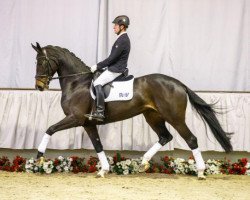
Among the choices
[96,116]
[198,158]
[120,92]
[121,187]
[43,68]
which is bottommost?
[121,187]

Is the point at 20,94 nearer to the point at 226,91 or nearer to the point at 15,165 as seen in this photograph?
the point at 15,165

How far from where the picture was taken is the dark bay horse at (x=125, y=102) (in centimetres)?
540

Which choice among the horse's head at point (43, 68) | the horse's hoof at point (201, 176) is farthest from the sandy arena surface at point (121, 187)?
the horse's head at point (43, 68)

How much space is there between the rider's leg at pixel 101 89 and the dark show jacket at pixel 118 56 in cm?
9

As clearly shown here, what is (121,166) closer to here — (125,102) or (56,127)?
(125,102)

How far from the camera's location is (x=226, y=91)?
22.6ft

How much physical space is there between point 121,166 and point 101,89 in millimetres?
1450

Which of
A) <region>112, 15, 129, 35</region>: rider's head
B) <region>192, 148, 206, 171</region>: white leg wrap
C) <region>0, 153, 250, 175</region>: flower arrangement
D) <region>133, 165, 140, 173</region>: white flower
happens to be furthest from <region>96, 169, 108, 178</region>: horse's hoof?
<region>112, 15, 129, 35</region>: rider's head

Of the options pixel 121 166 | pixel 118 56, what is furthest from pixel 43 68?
pixel 121 166

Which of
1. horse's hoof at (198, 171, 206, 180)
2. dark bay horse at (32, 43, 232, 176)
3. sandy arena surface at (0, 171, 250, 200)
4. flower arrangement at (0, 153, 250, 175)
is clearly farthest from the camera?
flower arrangement at (0, 153, 250, 175)

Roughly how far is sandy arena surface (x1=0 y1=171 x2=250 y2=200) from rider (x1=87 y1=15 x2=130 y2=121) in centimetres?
99

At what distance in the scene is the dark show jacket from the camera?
17.5 feet

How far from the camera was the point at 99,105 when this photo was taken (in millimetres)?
5285

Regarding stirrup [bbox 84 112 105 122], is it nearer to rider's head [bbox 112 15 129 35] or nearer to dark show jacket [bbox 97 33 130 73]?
dark show jacket [bbox 97 33 130 73]
